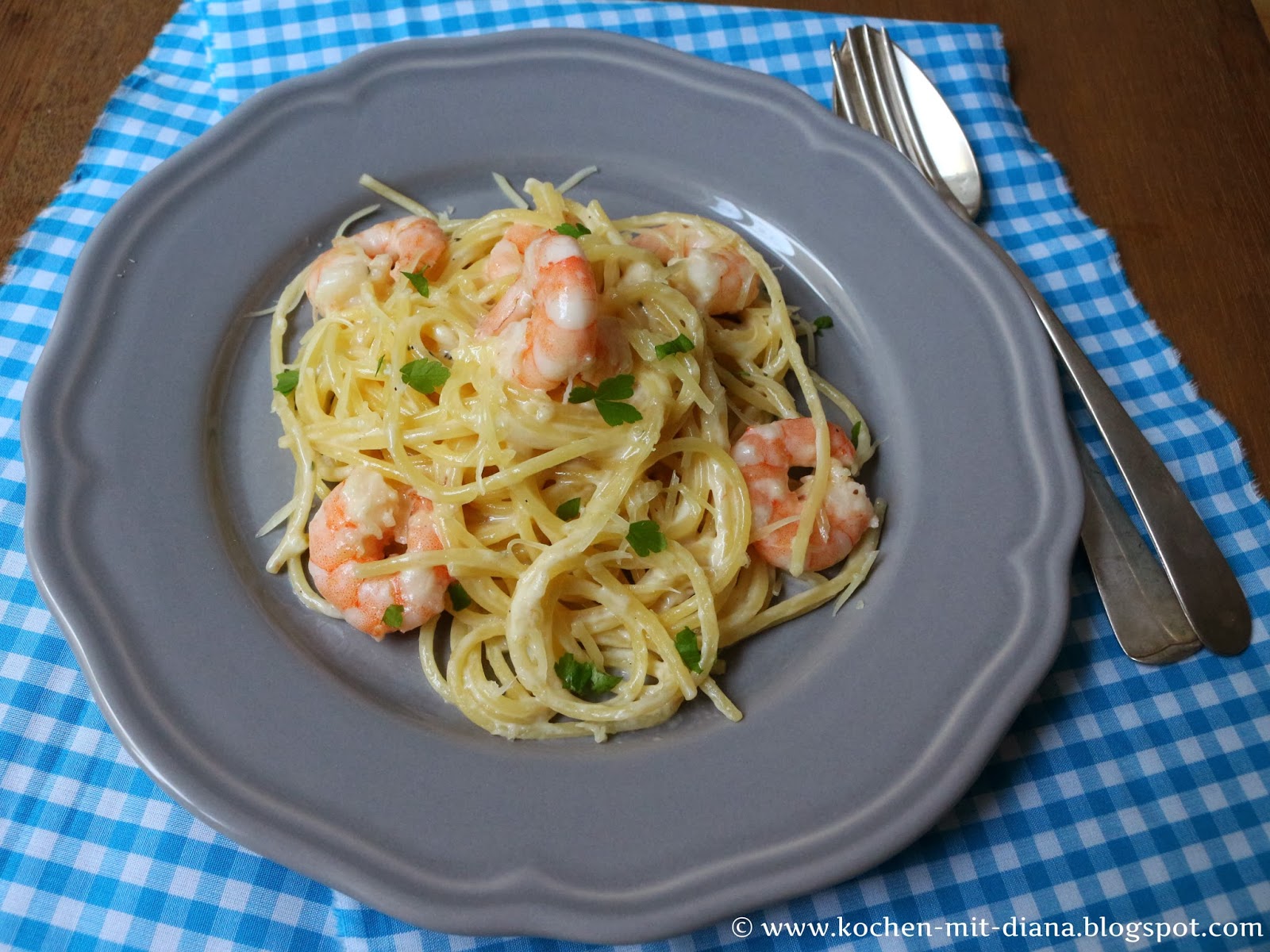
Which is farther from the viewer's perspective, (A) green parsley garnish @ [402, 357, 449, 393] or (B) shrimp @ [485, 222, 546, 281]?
(B) shrimp @ [485, 222, 546, 281]

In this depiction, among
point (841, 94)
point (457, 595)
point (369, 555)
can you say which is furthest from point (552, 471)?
point (841, 94)

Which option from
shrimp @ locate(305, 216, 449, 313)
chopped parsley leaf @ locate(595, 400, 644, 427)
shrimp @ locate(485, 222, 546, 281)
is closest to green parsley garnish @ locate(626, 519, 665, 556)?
chopped parsley leaf @ locate(595, 400, 644, 427)

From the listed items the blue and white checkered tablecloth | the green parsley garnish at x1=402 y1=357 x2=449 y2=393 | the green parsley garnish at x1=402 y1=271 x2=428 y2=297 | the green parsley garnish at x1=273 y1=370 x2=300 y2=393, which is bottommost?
the blue and white checkered tablecloth

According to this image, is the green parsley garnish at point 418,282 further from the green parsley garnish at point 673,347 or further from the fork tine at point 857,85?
the fork tine at point 857,85

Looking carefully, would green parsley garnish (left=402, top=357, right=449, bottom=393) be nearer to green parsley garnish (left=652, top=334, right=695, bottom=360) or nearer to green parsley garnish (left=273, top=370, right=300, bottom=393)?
green parsley garnish (left=273, top=370, right=300, bottom=393)

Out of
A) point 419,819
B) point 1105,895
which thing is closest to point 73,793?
point 419,819

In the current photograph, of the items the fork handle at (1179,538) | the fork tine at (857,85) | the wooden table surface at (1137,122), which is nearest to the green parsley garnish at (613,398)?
the fork handle at (1179,538)

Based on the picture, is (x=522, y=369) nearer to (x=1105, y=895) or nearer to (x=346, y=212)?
(x=346, y=212)
